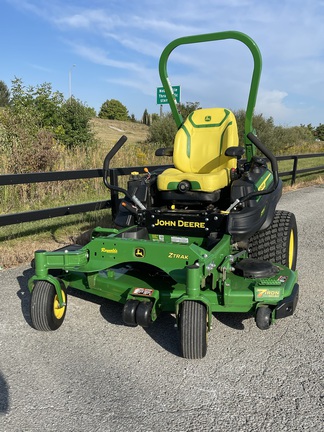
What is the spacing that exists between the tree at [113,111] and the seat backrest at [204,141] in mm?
58718

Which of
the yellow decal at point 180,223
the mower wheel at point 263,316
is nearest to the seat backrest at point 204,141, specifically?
the yellow decal at point 180,223

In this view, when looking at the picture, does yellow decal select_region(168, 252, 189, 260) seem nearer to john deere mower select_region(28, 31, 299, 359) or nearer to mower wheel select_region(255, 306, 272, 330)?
john deere mower select_region(28, 31, 299, 359)

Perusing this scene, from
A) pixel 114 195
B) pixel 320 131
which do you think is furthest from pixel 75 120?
pixel 320 131

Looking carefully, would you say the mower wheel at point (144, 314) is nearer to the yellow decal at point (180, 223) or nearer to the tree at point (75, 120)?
the yellow decal at point (180, 223)

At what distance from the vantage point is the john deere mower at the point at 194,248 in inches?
111

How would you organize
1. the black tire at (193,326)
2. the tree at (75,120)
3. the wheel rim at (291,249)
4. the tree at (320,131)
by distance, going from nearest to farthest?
the black tire at (193,326) → the wheel rim at (291,249) → the tree at (75,120) → the tree at (320,131)

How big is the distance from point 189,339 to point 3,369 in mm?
1142

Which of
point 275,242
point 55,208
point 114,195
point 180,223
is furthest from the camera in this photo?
point 114,195

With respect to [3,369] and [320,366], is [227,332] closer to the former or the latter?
[320,366]

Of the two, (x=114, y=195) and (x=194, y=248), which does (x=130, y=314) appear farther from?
(x=114, y=195)

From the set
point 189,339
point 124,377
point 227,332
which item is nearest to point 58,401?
point 124,377

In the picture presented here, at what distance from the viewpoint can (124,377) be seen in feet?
8.33

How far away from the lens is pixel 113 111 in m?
61.7

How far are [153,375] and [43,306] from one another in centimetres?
91
